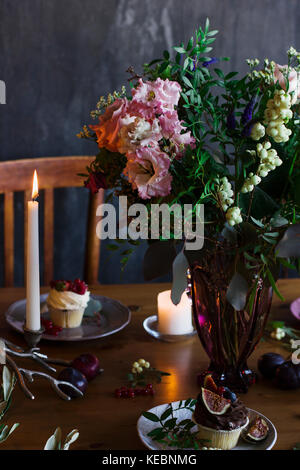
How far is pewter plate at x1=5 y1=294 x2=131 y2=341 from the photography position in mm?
A: 1330

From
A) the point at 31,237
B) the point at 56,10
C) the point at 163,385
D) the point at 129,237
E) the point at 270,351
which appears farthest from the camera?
the point at 56,10

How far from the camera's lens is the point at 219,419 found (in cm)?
91

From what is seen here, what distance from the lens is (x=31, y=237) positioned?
0.94 m

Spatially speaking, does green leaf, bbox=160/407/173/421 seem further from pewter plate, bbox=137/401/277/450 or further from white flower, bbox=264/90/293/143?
white flower, bbox=264/90/293/143

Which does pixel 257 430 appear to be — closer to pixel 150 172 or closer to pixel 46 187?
pixel 150 172

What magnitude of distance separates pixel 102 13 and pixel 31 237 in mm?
1735

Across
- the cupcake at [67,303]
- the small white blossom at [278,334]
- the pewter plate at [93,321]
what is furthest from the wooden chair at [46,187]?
the small white blossom at [278,334]

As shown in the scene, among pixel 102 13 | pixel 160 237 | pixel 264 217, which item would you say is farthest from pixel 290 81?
pixel 102 13

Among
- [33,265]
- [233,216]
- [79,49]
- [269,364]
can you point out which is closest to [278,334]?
[269,364]

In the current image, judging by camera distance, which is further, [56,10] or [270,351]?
[56,10]

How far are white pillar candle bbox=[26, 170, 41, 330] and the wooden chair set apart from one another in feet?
3.06

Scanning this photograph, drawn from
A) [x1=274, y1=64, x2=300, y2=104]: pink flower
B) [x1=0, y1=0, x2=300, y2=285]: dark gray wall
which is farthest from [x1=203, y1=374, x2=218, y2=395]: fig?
[x1=0, y1=0, x2=300, y2=285]: dark gray wall

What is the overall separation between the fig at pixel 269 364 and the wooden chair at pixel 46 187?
0.87m

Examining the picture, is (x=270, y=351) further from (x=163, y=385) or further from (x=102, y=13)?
(x=102, y=13)
